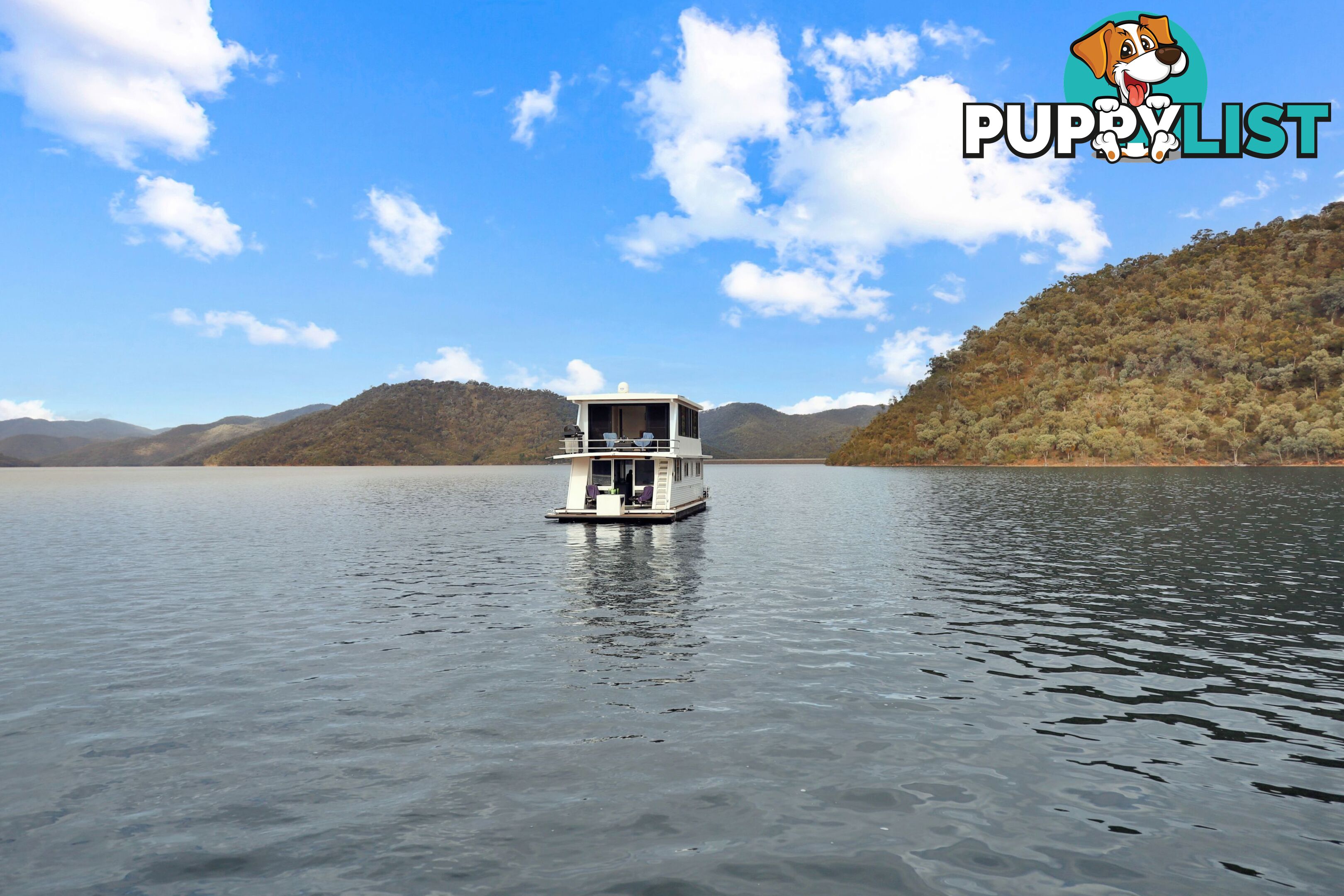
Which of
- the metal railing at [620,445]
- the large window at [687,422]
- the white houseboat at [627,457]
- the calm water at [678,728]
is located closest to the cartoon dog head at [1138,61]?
the large window at [687,422]

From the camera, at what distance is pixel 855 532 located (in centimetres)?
3959

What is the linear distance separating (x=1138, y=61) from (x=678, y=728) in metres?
67.5

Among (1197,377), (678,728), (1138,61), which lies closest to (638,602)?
(678,728)

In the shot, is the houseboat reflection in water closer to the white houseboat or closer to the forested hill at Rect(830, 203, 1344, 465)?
the white houseboat

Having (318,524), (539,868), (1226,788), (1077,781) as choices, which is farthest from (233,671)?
(318,524)

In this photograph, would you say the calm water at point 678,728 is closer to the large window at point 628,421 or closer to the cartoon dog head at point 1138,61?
the large window at point 628,421

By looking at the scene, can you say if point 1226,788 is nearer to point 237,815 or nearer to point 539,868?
point 539,868

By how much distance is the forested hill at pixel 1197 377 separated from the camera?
140875 mm

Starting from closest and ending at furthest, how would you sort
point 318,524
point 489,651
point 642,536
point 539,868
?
point 539,868, point 489,651, point 642,536, point 318,524

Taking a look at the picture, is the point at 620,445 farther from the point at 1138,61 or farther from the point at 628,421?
the point at 1138,61

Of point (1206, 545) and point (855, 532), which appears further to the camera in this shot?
point (855, 532)

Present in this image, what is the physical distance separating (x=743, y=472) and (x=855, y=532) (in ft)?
526

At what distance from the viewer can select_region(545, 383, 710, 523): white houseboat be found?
42.6 m

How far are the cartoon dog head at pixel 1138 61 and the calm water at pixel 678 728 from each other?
45.0 metres
